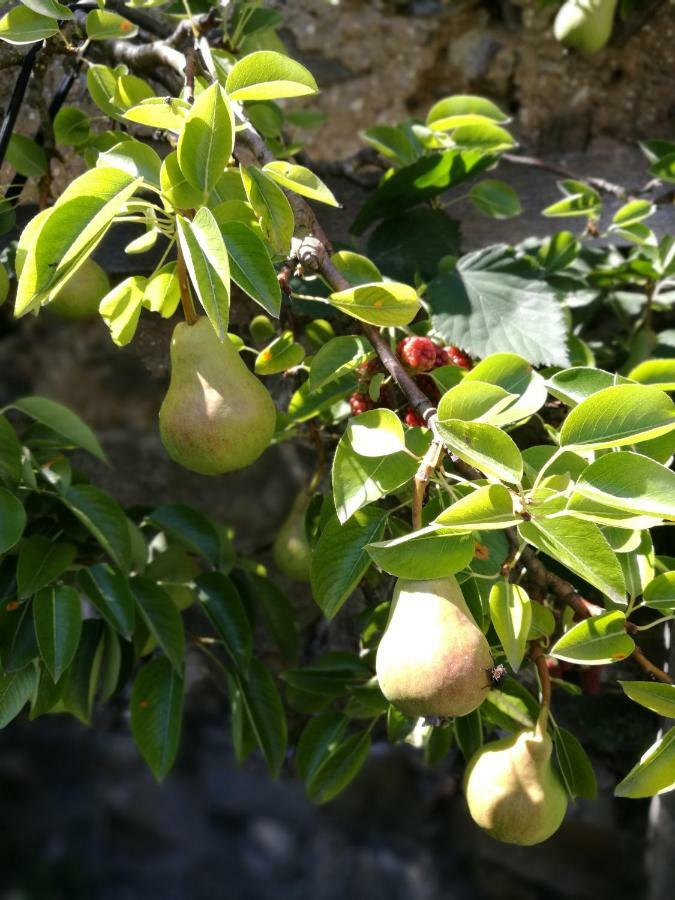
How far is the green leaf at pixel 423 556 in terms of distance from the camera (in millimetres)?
548

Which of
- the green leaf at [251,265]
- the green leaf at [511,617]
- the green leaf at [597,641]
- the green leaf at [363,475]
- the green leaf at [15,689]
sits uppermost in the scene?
the green leaf at [251,265]

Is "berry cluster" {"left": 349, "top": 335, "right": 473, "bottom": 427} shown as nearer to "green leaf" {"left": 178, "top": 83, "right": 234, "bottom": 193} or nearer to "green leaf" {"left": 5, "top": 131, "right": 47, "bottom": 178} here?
"green leaf" {"left": 178, "top": 83, "right": 234, "bottom": 193}

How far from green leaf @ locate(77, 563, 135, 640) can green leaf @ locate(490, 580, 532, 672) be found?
0.33 m

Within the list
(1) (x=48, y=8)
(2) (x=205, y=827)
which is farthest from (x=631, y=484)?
(2) (x=205, y=827)

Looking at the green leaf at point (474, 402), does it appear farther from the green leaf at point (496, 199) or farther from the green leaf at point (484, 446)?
the green leaf at point (496, 199)

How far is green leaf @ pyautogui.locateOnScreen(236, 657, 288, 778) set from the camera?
2.79ft

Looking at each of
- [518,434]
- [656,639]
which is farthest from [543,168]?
[656,639]

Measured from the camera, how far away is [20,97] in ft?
2.64

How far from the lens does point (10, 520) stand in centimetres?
73

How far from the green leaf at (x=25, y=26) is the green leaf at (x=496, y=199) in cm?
44

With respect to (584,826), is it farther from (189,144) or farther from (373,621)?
(189,144)

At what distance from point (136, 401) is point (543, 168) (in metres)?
0.84

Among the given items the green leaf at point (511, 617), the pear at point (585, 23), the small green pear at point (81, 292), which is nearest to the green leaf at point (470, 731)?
the green leaf at point (511, 617)

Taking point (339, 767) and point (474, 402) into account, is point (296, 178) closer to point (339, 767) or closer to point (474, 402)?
point (474, 402)
